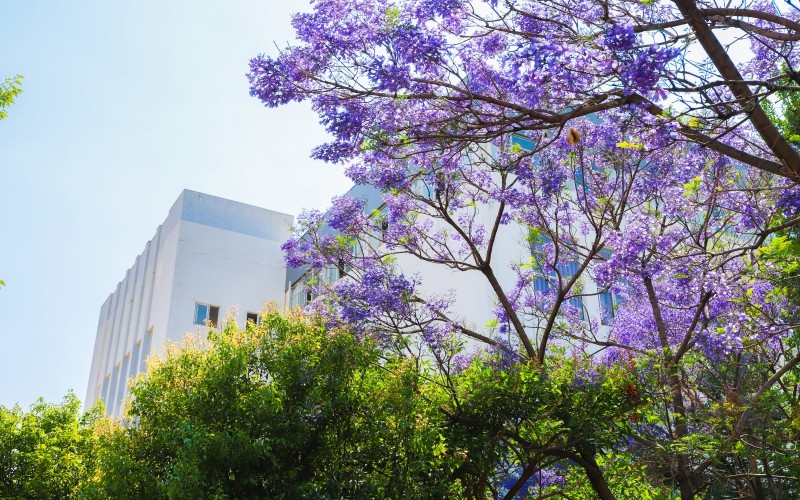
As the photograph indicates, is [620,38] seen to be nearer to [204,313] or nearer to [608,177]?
[608,177]

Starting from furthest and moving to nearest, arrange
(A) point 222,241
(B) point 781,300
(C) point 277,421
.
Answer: (A) point 222,241
(B) point 781,300
(C) point 277,421

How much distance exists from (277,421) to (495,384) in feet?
8.56

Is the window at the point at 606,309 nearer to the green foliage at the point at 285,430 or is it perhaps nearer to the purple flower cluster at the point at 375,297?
the purple flower cluster at the point at 375,297

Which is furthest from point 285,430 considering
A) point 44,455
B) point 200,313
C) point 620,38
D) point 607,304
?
point 200,313

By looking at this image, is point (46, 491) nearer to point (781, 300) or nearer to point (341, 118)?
point (341, 118)

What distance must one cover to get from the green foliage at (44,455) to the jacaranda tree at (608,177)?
574 cm

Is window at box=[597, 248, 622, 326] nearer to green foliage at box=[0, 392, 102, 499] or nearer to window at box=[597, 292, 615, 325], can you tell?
window at box=[597, 292, 615, 325]

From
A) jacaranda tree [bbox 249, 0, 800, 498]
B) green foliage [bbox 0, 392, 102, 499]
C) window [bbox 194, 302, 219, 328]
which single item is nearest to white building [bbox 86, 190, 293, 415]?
window [bbox 194, 302, 219, 328]

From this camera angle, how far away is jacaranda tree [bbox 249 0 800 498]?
656 centimetres

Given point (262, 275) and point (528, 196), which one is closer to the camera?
point (528, 196)

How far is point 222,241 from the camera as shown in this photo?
25.9 metres

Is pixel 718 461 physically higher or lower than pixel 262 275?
lower

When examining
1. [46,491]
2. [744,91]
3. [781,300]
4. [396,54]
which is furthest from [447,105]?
[46,491]

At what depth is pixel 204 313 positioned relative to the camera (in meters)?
24.8
